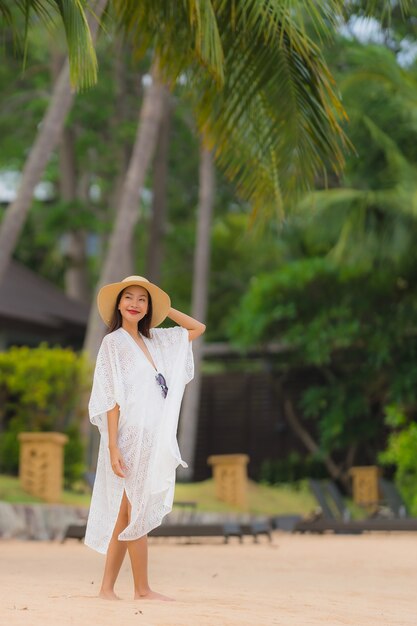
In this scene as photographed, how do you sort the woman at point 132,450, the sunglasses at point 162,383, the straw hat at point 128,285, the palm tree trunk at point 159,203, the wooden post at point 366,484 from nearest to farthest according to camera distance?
the woman at point 132,450 < the sunglasses at point 162,383 < the straw hat at point 128,285 < the wooden post at point 366,484 < the palm tree trunk at point 159,203

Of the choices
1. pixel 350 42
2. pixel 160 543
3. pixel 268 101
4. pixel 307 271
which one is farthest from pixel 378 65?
pixel 268 101

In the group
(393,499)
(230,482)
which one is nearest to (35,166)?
(230,482)

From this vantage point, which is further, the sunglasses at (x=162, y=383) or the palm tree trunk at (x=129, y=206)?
the palm tree trunk at (x=129, y=206)

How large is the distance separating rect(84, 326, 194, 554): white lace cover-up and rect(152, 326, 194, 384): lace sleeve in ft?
0.73

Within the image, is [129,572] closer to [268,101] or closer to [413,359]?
[268,101]

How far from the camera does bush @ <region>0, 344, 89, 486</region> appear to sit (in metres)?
17.2

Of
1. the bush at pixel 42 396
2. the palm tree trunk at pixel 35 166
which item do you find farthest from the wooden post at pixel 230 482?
the palm tree trunk at pixel 35 166

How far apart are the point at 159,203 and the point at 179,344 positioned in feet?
59.6

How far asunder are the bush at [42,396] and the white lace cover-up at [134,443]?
34.5ft

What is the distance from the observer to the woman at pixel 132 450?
22.0 ft

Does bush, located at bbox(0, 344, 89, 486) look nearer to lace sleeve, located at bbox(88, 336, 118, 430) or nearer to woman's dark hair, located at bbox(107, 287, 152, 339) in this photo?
woman's dark hair, located at bbox(107, 287, 152, 339)

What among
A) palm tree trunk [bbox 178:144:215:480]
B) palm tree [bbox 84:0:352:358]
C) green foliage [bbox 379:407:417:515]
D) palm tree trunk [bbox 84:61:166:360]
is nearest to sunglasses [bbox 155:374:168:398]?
palm tree [bbox 84:0:352:358]

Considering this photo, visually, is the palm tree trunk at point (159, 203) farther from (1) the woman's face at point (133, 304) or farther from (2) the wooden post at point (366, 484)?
(1) the woman's face at point (133, 304)

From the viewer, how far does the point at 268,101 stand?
10.1 m
